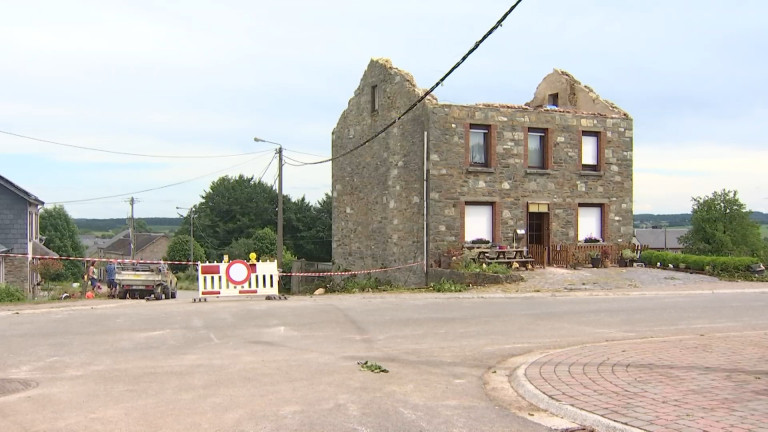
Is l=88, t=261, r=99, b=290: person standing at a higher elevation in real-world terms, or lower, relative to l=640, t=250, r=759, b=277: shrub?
lower

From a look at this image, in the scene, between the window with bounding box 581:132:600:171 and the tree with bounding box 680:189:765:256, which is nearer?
the window with bounding box 581:132:600:171

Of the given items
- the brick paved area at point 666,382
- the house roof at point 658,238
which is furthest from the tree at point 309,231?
the brick paved area at point 666,382

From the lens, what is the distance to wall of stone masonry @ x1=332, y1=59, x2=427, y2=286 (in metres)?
26.3

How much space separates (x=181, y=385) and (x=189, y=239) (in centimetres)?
6430

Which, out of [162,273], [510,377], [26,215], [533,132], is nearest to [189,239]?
[26,215]

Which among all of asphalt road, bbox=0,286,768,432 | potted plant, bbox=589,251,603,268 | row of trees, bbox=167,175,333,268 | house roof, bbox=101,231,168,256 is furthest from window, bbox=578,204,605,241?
house roof, bbox=101,231,168,256

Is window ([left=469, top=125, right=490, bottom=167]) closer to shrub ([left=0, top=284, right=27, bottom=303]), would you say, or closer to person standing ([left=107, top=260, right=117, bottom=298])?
person standing ([left=107, top=260, right=117, bottom=298])

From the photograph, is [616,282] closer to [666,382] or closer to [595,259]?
[595,259]

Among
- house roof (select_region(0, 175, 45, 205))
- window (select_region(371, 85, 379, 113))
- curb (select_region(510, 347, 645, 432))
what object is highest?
window (select_region(371, 85, 379, 113))

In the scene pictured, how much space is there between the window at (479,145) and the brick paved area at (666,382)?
54.6ft

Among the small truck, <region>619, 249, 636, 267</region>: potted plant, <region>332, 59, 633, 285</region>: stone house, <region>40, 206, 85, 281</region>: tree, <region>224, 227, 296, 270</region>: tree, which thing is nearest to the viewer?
the small truck

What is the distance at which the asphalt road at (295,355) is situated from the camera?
20.1ft

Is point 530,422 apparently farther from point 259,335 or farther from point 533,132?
point 533,132

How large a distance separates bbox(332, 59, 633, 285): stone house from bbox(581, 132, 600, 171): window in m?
0.04
